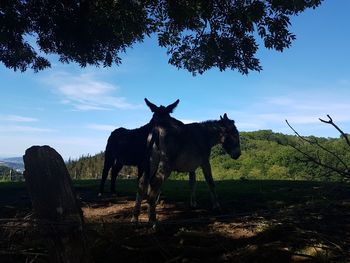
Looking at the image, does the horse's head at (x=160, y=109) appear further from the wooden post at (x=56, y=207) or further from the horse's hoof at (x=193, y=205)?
the wooden post at (x=56, y=207)

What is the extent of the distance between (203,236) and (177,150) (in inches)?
147

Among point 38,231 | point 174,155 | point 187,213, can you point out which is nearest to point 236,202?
point 187,213

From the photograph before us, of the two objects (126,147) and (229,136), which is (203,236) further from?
(126,147)

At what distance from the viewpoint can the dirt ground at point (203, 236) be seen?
4172 mm

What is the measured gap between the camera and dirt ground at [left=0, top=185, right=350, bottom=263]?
4172 mm

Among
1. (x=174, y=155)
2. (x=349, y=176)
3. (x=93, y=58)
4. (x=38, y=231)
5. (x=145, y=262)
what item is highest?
(x=93, y=58)

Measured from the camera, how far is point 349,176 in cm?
351

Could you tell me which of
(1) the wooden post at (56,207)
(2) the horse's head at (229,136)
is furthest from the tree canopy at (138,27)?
(1) the wooden post at (56,207)

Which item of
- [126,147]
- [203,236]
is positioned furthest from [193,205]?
[203,236]

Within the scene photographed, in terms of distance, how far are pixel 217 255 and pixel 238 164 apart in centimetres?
6690

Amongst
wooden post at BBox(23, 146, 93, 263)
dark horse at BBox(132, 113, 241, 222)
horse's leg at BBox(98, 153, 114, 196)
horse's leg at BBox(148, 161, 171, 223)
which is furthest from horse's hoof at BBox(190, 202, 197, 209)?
wooden post at BBox(23, 146, 93, 263)

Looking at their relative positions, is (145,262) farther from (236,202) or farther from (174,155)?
(236,202)

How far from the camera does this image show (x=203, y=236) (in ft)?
20.7

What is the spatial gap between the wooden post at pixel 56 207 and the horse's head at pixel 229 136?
8.29 meters
